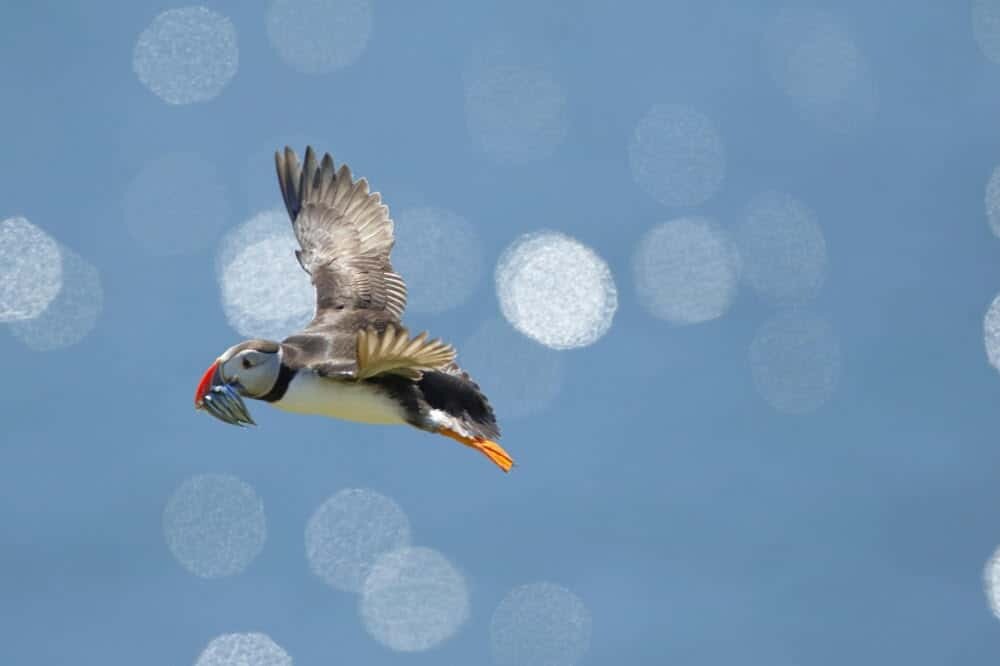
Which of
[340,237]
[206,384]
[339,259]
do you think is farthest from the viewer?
[340,237]

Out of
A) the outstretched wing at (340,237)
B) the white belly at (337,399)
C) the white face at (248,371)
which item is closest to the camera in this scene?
the white face at (248,371)

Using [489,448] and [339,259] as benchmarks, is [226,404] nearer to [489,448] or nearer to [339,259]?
[489,448]

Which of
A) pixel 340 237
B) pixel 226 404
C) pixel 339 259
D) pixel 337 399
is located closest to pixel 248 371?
pixel 226 404

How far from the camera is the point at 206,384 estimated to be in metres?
10.2

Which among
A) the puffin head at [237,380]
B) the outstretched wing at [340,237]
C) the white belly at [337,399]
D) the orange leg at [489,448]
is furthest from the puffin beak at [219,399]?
the outstretched wing at [340,237]

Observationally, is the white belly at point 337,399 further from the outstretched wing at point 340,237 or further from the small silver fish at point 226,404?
the outstretched wing at point 340,237

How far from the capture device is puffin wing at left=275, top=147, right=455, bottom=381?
10859 mm

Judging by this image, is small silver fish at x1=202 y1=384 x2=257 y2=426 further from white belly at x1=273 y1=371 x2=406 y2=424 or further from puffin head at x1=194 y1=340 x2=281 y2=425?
white belly at x1=273 y1=371 x2=406 y2=424

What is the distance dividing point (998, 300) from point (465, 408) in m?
10.3

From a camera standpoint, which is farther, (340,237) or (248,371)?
(340,237)

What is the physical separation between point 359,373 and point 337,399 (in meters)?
0.24

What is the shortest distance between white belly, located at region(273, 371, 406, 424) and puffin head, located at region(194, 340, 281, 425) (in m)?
0.11

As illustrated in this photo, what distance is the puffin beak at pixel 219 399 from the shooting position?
10156mm

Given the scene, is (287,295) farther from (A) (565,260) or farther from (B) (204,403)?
(B) (204,403)
